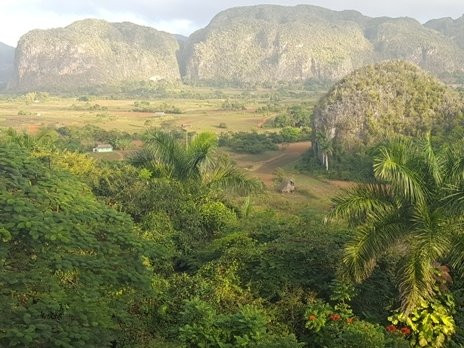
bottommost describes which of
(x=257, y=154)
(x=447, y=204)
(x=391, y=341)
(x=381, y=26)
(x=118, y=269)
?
(x=257, y=154)

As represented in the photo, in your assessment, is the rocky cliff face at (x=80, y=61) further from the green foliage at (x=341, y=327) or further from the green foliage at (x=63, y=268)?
the green foliage at (x=341, y=327)

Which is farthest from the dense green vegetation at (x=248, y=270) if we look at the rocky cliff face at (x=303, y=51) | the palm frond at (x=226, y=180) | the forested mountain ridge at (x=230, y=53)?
the rocky cliff face at (x=303, y=51)

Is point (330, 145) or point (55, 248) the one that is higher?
point (55, 248)

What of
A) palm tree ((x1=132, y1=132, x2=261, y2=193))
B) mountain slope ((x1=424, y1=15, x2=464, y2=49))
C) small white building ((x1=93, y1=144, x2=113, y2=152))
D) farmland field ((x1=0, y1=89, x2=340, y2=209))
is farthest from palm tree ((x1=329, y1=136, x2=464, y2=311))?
mountain slope ((x1=424, y1=15, x2=464, y2=49))

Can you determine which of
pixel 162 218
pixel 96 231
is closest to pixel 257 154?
pixel 162 218

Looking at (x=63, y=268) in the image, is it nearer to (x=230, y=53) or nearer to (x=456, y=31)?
(x=230, y=53)

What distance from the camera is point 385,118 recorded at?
3091 cm

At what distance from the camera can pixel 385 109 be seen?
102 feet

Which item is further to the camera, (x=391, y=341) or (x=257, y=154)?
(x=257, y=154)

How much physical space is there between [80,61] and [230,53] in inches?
1860

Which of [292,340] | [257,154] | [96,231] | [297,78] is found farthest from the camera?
[297,78]

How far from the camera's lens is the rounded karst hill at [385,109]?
30703mm

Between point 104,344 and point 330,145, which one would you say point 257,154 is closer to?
point 330,145

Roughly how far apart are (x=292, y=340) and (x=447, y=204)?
2.34 meters
